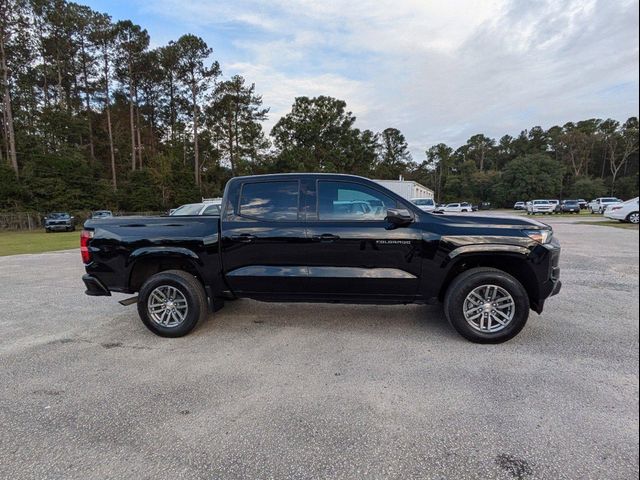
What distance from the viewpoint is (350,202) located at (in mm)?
3842

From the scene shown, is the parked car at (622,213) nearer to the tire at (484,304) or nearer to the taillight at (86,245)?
the tire at (484,304)

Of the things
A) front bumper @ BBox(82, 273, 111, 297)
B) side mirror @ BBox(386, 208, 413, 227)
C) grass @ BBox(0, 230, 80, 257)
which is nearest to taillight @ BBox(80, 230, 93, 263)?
front bumper @ BBox(82, 273, 111, 297)

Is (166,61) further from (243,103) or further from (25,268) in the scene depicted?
(25,268)

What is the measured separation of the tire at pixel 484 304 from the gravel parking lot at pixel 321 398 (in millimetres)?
168

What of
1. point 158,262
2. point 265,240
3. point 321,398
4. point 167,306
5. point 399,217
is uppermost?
point 399,217

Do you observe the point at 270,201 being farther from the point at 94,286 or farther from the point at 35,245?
the point at 35,245

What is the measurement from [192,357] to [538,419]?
3073 mm

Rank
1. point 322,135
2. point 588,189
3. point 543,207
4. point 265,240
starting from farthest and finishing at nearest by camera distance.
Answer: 1. point 588,189
2. point 322,135
3. point 543,207
4. point 265,240

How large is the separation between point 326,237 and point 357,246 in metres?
0.36

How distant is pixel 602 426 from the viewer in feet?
7.61

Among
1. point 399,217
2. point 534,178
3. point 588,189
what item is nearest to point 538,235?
point 399,217

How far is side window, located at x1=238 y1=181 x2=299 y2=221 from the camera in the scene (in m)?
3.88

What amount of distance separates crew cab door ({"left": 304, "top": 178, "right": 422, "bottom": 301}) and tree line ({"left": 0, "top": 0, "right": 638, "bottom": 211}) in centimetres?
3776

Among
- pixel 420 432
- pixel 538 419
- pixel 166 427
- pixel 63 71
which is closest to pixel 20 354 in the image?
pixel 166 427
